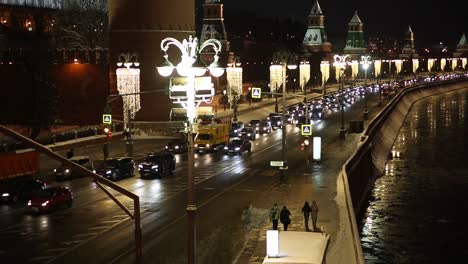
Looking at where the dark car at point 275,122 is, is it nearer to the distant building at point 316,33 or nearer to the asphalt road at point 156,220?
the asphalt road at point 156,220

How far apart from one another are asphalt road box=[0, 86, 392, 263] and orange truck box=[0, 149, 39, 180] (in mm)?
1990

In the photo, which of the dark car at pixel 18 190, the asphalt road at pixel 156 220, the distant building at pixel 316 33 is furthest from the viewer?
the distant building at pixel 316 33

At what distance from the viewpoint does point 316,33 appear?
7426 inches

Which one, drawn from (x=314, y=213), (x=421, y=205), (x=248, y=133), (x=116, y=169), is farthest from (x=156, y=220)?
(x=248, y=133)

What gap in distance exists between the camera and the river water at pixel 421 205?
39812 mm

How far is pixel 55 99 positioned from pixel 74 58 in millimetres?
13290

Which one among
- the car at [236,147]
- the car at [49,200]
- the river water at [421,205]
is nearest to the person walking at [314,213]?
the river water at [421,205]

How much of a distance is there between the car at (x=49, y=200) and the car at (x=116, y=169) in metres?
8.16

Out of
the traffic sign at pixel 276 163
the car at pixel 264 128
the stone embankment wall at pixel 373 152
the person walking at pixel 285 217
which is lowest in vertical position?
the stone embankment wall at pixel 373 152

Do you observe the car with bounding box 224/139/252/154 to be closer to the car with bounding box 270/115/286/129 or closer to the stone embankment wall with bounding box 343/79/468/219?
the stone embankment wall with bounding box 343/79/468/219

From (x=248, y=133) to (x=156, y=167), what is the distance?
25.2m

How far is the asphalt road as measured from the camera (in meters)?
26.6

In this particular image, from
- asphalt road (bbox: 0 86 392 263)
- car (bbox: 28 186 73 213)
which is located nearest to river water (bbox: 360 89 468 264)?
asphalt road (bbox: 0 86 392 263)

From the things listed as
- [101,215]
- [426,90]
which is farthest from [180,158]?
[426,90]
